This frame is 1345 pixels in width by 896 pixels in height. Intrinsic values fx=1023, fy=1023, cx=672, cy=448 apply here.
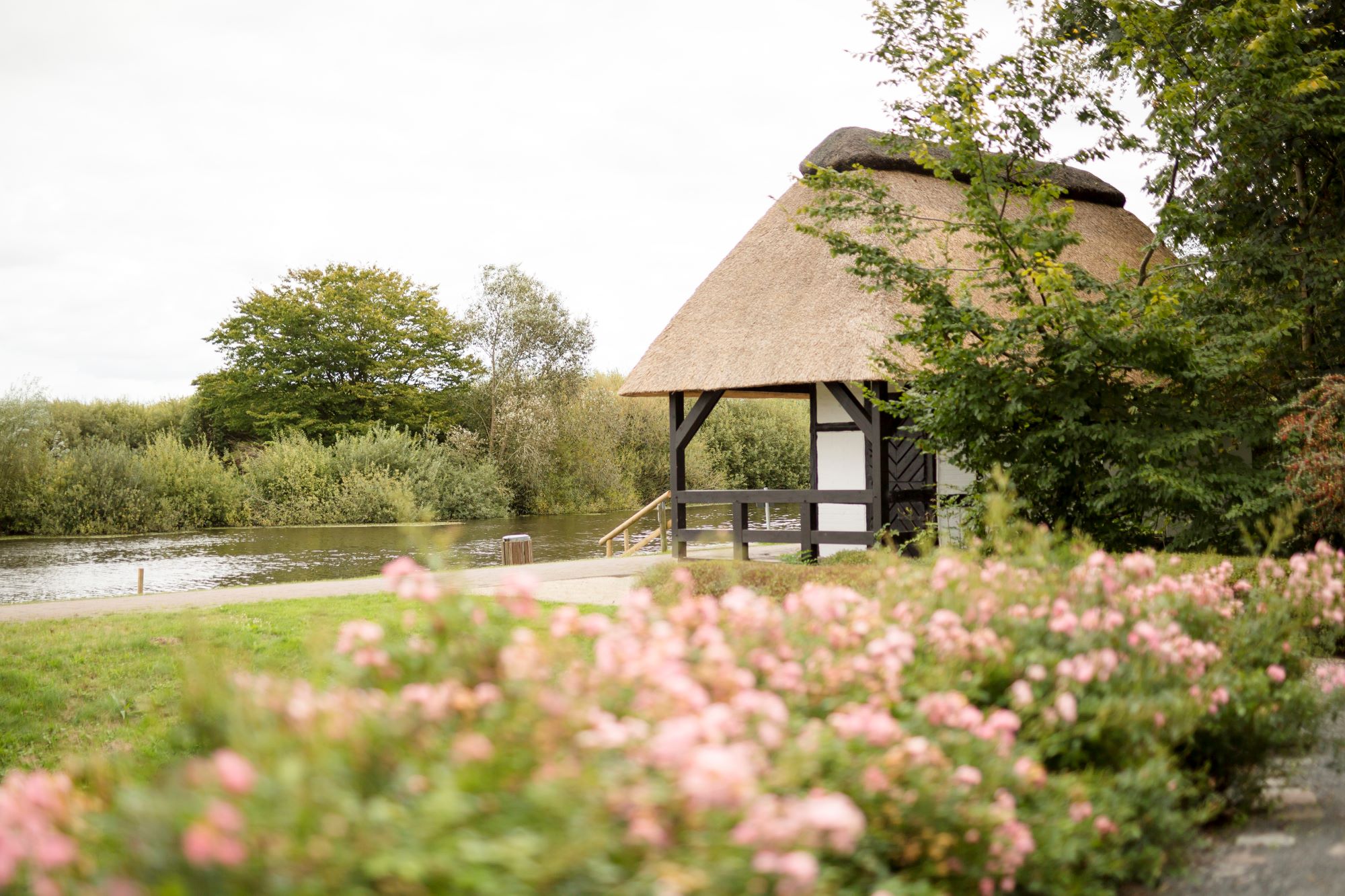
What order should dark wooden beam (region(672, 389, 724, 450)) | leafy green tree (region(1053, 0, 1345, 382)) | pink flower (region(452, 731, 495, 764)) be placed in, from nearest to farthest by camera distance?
pink flower (region(452, 731, 495, 764)) → leafy green tree (region(1053, 0, 1345, 382)) → dark wooden beam (region(672, 389, 724, 450))

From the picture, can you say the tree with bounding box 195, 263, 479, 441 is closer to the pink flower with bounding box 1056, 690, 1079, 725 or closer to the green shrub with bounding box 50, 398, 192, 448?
the green shrub with bounding box 50, 398, 192, 448

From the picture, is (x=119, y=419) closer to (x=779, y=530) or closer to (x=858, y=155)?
(x=779, y=530)

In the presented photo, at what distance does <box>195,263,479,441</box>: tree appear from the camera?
113ft

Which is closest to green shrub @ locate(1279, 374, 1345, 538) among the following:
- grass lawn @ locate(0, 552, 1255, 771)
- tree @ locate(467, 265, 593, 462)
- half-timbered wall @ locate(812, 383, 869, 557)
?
grass lawn @ locate(0, 552, 1255, 771)

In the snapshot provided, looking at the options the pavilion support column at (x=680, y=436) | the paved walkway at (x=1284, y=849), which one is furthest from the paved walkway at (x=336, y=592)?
the paved walkway at (x=1284, y=849)

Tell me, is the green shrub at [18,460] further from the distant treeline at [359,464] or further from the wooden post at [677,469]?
the wooden post at [677,469]

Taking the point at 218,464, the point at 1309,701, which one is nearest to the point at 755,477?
the point at 218,464

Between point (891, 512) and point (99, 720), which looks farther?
point (891, 512)

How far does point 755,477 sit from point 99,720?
3084 cm

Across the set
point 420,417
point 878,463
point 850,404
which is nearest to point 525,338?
point 420,417

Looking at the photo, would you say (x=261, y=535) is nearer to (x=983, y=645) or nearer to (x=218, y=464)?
(x=218, y=464)

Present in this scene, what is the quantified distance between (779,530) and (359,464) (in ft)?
61.9

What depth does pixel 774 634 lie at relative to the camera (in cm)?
249

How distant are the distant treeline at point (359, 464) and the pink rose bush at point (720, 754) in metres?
19.2
